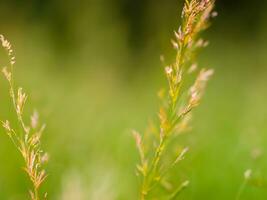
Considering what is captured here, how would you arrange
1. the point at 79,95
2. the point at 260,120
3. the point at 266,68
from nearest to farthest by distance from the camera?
the point at 260,120 → the point at 79,95 → the point at 266,68

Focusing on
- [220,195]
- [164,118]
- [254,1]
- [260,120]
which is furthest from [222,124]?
[254,1]

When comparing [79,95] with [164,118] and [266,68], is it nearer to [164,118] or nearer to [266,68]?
[266,68]

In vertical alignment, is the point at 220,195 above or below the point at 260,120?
above

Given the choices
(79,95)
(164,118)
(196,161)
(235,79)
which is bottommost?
(235,79)

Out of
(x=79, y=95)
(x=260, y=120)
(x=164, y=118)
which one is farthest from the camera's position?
(x=79, y=95)

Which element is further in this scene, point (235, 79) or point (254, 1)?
point (254, 1)

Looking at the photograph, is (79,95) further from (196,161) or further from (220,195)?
(220,195)

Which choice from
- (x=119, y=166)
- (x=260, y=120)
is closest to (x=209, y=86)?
(x=260, y=120)
